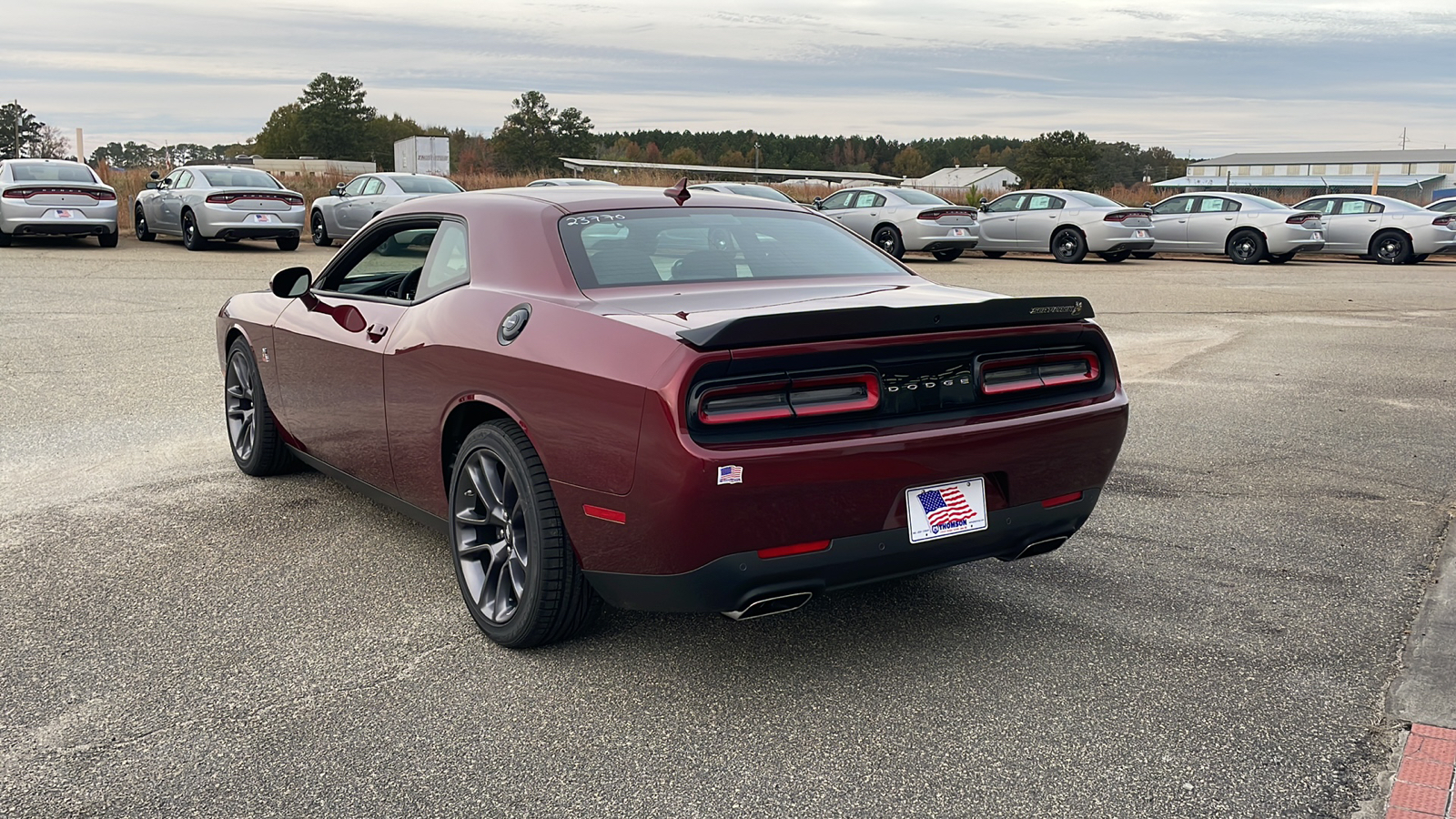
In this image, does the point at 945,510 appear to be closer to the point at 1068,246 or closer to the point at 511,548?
the point at 511,548

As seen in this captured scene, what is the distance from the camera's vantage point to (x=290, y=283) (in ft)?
17.5

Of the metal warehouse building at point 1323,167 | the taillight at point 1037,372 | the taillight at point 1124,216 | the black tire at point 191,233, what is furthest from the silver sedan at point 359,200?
the metal warehouse building at point 1323,167

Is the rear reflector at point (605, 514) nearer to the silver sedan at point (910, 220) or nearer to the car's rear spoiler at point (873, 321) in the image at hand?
the car's rear spoiler at point (873, 321)

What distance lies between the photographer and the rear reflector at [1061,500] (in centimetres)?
378

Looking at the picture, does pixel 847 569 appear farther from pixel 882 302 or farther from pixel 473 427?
pixel 473 427

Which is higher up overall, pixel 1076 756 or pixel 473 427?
pixel 473 427

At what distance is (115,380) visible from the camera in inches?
341

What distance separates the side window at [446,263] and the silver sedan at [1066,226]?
2044 cm

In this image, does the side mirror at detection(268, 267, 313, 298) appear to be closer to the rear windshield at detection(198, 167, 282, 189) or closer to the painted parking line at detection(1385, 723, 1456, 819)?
the painted parking line at detection(1385, 723, 1456, 819)

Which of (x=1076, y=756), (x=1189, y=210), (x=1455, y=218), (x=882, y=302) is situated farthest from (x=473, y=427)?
(x=1455, y=218)

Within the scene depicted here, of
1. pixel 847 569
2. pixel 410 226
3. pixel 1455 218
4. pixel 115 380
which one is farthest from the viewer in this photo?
pixel 1455 218

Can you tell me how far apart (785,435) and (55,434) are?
535 centimetres

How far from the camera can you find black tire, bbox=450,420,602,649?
3.57m

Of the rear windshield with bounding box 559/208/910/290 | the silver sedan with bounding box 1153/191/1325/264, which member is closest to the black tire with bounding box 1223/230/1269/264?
the silver sedan with bounding box 1153/191/1325/264
